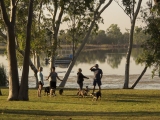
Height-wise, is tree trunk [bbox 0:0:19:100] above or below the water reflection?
above

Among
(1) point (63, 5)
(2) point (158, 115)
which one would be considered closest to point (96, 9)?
(1) point (63, 5)

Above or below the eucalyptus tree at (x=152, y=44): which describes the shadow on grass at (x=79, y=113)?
below

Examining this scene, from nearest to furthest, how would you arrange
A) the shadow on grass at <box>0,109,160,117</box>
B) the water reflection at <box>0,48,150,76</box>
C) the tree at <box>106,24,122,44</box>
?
the shadow on grass at <box>0,109,160,117</box>
the water reflection at <box>0,48,150,76</box>
the tree at <box>106,24,122,44</box>

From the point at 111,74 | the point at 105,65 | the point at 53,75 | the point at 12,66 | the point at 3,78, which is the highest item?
the point at 12,66

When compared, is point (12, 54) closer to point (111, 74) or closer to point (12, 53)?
point (12, 53)

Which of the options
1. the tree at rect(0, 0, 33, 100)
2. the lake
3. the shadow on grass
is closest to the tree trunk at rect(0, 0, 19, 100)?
the tree at rect(0, 0, 33, 100)

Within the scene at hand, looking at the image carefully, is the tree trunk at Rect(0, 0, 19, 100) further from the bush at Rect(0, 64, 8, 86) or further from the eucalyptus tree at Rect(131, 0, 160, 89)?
the bush at Rect(0, 64, 8, 86)

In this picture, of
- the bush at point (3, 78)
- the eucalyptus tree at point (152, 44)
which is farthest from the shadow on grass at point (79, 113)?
the bush at point (3, 78)

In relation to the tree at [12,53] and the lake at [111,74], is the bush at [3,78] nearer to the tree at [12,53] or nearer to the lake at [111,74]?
the lake at [111,74]

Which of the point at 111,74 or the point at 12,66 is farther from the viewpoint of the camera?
the point at 111,74

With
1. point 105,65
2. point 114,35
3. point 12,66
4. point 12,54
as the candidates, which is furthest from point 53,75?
point 114,35

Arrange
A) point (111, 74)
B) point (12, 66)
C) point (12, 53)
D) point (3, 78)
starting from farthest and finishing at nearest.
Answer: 1. point (111, 74)
2. point (3, 78)
3. point (12, 66)
4. point (12, 53)

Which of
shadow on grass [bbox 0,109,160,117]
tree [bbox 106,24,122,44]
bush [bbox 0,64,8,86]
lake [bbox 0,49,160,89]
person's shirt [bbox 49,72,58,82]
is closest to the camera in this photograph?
shadow on grass [bbox 0,109,160,117]

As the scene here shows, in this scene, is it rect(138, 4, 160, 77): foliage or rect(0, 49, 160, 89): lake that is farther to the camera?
rect(0, 49, 160, 89): lake
